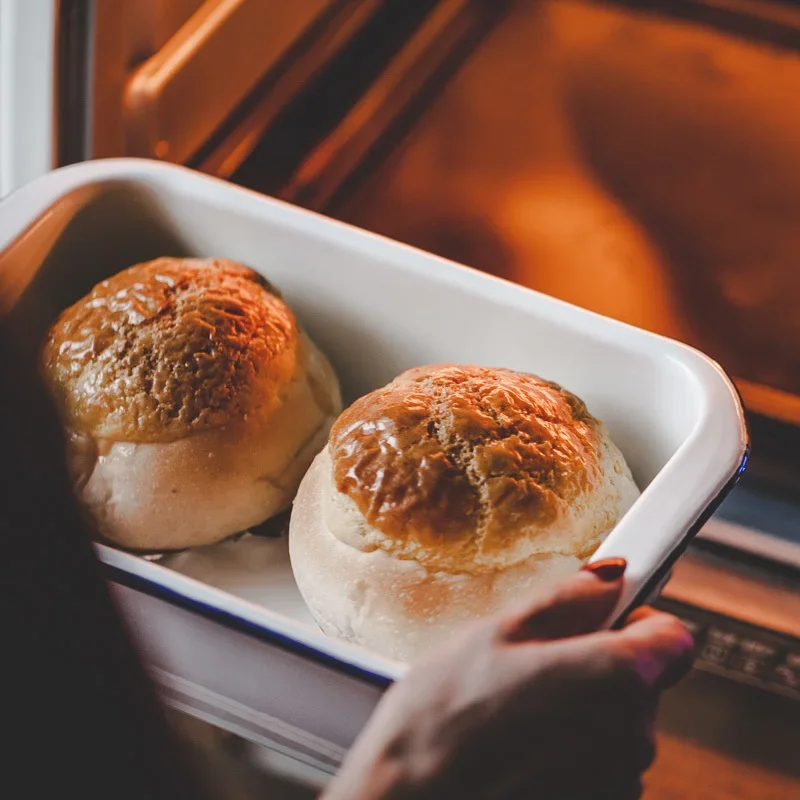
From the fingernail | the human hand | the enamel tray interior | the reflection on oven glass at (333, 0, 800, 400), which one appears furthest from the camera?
the reflection on oven glass at (333, 0, 800, 400)

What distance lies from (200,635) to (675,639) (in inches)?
12.8

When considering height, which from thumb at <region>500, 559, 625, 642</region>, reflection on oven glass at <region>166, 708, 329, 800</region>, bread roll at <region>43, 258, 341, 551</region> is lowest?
reflection on oven glass at <region>166, 708, 329, 800</region>

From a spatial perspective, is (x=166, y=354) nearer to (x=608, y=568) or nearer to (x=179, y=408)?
(x=179, y=408)

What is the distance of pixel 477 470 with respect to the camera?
671 mm

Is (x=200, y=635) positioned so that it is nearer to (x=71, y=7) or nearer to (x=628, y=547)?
Result: (x=628, y=547)

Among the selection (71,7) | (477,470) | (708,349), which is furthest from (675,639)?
(71,7)

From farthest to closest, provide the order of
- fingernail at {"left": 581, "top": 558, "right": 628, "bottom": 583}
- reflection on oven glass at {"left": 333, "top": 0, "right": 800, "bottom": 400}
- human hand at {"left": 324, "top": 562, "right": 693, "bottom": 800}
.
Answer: reflection on oven glass at {"left": 333, "top": 0, "right": 800, "bottom": 400} → fingernail at {"left": 581, "top": 558, "right": 628, "bottom": 583} → human hand at {"left": 324, "top": 562, "right": 693, "bottom": 800}

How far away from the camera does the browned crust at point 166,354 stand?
29.1 inches

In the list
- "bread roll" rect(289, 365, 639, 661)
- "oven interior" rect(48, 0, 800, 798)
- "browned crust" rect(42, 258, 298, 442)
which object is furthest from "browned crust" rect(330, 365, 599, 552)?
"oven interior" rect(48, 0, 800, 798)

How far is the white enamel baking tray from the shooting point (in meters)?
0.67

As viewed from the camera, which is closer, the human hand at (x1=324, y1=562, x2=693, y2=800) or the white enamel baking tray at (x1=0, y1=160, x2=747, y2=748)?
the human hand at (x1=324, y1=562, x2=693, y2=800)

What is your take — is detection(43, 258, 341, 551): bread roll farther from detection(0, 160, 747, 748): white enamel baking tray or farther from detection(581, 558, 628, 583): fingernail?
detection(581, 558, 628, 583): fingernail

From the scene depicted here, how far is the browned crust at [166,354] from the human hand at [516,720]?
0.34m

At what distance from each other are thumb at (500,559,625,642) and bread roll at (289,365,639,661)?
99mm
